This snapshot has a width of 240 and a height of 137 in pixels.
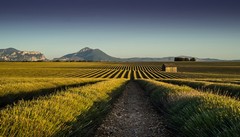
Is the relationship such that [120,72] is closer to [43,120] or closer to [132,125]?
[132,125]

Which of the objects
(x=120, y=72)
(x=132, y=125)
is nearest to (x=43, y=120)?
(x=132, y=125)

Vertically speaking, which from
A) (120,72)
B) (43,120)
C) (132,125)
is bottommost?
(120,72)

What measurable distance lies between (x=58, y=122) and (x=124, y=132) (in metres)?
4.67

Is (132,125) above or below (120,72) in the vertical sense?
above

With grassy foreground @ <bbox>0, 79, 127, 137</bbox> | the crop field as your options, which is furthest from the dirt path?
the crop field

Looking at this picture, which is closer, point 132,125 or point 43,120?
point 43,120

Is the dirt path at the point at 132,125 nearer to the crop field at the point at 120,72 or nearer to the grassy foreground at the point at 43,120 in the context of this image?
the grassy foreground at the point at 43,120

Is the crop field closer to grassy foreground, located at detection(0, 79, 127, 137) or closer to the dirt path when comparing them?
the dirt path

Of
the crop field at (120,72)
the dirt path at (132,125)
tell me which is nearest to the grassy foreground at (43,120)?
the dirt path at (132,125)

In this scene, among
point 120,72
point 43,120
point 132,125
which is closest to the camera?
point 43,120

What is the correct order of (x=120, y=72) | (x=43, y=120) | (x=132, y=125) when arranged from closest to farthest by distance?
(x=43, y=120)
(x=132, y=125)
(x=120, y=72)

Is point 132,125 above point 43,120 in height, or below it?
below

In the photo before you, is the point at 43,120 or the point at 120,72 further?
the point at 120,72

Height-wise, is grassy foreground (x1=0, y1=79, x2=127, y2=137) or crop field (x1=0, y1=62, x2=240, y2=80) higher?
grassy foreground (x1=0, y1=79, x2=127, y2=137)
